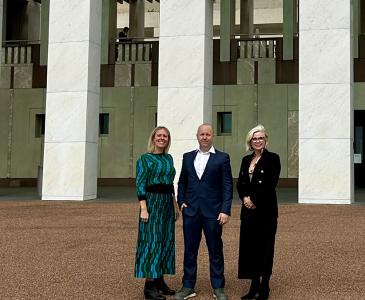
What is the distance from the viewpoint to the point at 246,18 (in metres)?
30.4

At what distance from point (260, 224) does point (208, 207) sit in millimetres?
624

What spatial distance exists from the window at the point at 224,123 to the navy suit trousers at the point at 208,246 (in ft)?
71.3

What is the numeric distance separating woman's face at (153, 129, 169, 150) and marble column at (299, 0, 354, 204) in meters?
11.5

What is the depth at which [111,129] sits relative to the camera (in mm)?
28891

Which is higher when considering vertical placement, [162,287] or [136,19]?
[136,19]

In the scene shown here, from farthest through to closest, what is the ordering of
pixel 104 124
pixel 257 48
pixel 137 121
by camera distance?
pixel 104 124 < pixel 137 121 < pixel 257 48

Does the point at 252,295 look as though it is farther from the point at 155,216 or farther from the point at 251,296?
the point at 155,216

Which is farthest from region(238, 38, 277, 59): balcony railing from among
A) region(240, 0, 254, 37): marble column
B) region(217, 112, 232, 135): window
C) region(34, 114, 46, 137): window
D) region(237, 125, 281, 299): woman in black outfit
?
region(237, 125, 281, 299): woman in black outfit

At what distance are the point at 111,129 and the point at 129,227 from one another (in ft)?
56.8

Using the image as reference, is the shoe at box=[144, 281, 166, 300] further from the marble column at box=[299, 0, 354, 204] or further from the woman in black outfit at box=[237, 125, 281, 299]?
the marble column at box=[299, 0, 354, 204]

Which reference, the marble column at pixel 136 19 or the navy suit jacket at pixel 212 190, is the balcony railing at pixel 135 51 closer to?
the marble column at pixel 136 19

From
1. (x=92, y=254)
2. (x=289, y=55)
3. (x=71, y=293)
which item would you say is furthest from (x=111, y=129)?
(x=71, y=293)

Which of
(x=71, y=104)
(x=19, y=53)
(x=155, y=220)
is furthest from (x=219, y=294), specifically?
(x=19, y=53)

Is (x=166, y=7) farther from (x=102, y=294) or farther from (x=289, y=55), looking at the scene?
(x=102, y=294)
